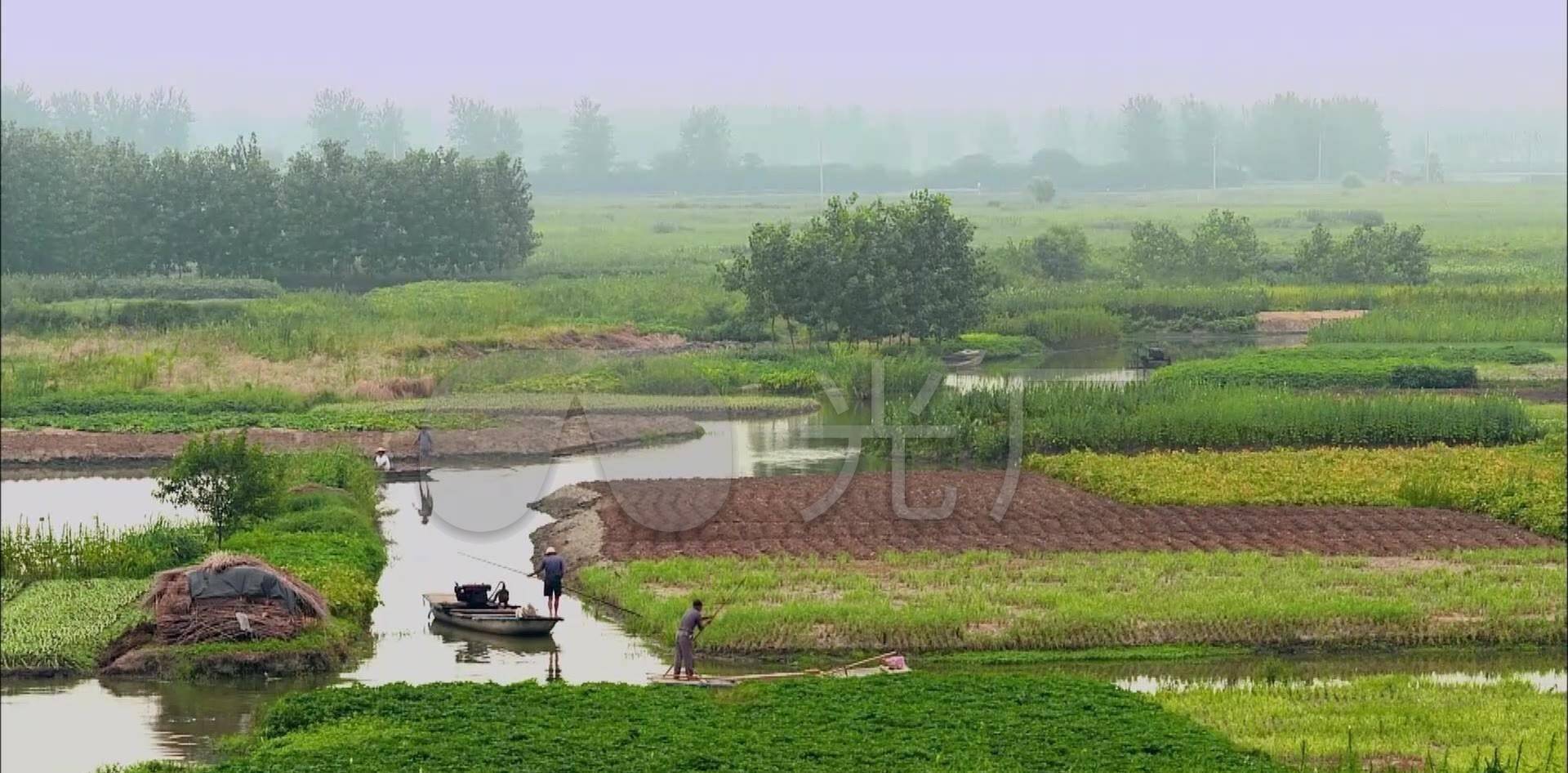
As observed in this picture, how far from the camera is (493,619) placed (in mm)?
21750

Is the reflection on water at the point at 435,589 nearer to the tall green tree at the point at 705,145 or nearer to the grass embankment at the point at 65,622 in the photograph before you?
the grass embankment at the point at 65,622

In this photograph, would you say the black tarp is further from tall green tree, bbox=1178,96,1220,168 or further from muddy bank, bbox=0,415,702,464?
tall green tree, bbox=1178,96,1220,168

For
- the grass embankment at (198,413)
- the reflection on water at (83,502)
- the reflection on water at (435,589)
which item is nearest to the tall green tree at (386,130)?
the grass embankment at (198,413)

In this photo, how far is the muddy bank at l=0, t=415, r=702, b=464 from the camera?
113ft

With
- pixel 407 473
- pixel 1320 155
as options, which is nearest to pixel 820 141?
pixel 1320 155

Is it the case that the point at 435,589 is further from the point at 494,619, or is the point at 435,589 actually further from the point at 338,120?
the point at 338,120

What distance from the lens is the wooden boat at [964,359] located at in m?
48.0

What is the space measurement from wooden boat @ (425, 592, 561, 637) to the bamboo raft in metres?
2.06

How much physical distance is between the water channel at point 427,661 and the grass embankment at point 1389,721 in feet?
2.59

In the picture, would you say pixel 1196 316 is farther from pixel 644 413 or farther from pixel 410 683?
pixel 410 683

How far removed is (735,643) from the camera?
20.9 metres

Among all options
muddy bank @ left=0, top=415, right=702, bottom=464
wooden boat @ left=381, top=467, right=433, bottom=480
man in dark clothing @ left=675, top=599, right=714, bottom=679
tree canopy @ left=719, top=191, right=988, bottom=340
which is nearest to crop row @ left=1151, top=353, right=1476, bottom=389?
tree canopy @ left=719, top=191, right=988, bottom=340

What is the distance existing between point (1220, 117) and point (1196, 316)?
7282 cm

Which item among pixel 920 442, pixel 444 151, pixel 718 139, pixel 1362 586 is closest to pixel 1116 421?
pixel 920 442
